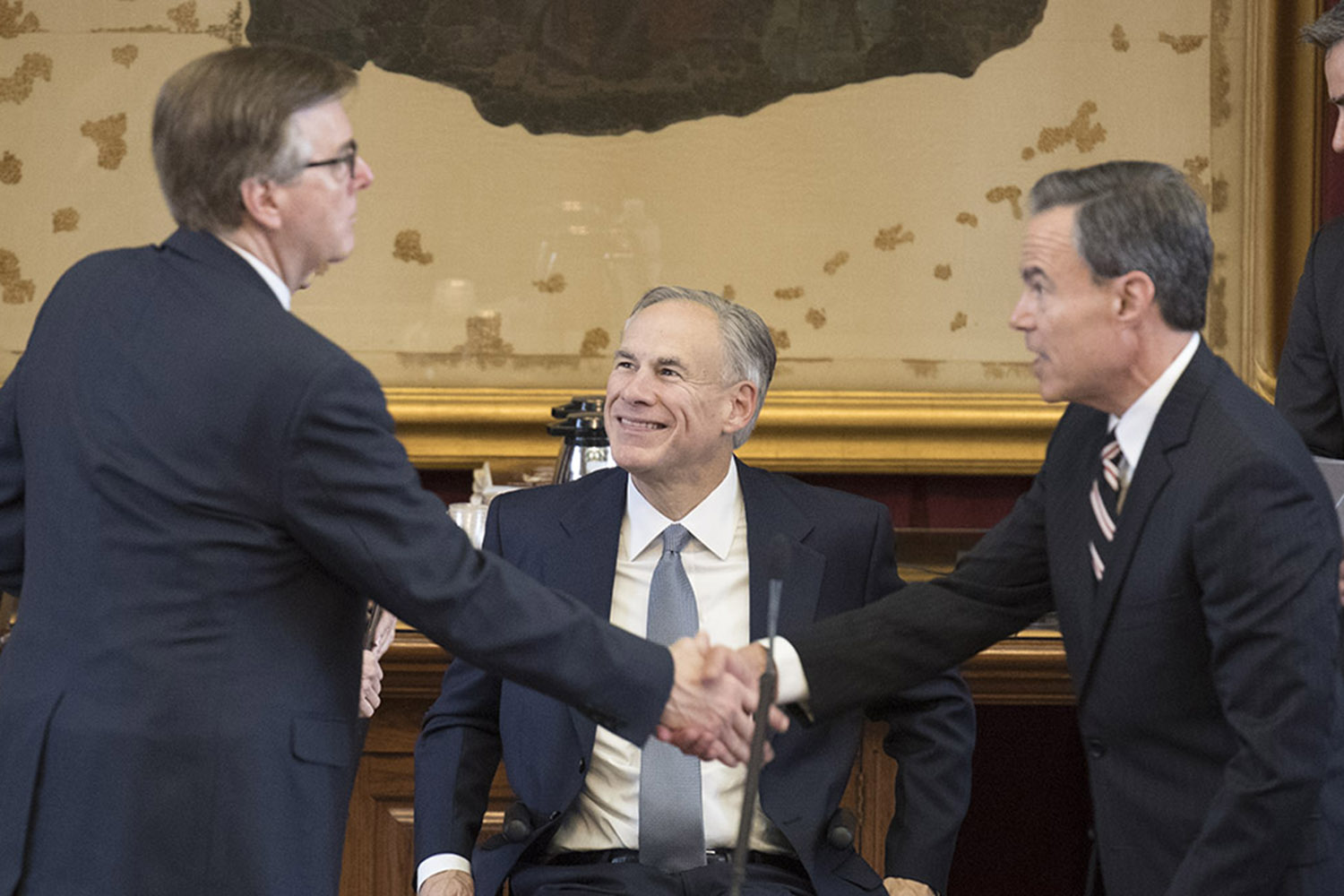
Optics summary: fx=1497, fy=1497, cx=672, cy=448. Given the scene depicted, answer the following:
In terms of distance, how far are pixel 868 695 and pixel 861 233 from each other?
70.7 inches

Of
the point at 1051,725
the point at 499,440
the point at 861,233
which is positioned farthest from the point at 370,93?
the point at 1051,725

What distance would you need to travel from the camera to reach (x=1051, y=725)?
149 inches

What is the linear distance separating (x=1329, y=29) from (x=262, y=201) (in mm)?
1826

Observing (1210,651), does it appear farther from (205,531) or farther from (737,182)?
(737,182)

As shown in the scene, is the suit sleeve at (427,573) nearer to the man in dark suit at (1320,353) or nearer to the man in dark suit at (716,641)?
the man in dark suit at (716,641)

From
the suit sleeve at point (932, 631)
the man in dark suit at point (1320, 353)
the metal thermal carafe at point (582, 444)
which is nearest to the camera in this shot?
the suit sleeve at point (932, 631)

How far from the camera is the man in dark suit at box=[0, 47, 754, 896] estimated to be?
1619mm

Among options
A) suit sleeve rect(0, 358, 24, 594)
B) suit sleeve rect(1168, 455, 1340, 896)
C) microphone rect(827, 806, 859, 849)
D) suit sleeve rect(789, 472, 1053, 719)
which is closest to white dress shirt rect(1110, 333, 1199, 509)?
suit sleeve rect(1168, 455, 1340, 896)

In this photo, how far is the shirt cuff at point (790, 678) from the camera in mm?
2076

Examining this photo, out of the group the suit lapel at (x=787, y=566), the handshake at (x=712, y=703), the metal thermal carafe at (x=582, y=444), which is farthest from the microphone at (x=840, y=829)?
the metal thermal carafe at (x=582, y=444)

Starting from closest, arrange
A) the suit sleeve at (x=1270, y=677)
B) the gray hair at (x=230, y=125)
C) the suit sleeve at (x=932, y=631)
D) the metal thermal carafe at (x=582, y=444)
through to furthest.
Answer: the suit sleeve at (x=1270, y=677) < the gray hair at (x=230, y=125) < the suit sleeve at (x=932, y=631) < the metal thermal carafe at (x=582, y=444)

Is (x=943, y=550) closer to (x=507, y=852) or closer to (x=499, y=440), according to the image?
(x=499, y=440)

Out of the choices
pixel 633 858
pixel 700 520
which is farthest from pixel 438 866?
pixel 700 520

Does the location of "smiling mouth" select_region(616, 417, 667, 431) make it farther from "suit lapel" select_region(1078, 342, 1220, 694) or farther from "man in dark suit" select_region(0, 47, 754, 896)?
"suit lapel" select_region(1078, 342, 1220, 694)
